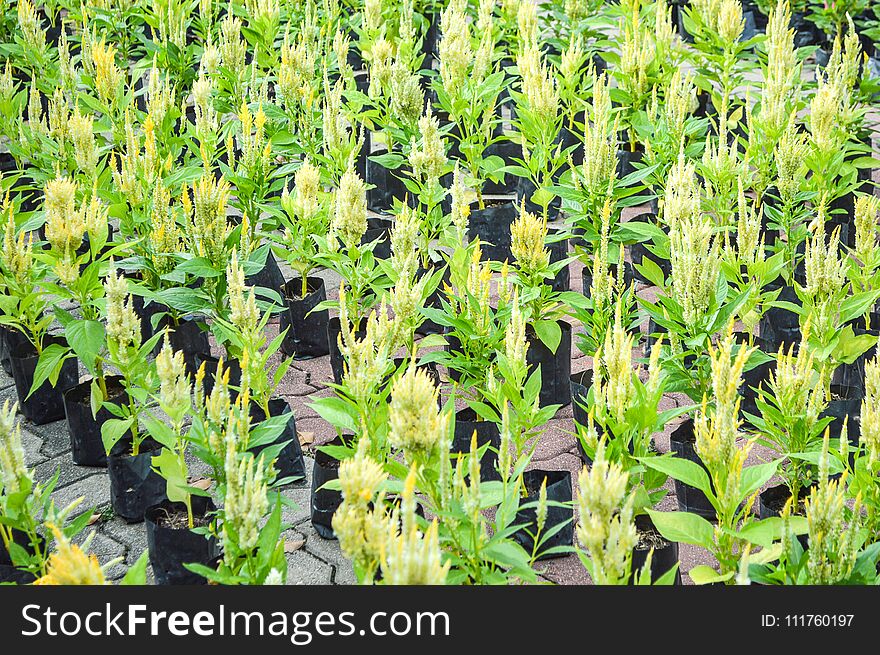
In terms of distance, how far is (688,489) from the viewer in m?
3.33

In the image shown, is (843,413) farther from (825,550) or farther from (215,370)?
(215,370)

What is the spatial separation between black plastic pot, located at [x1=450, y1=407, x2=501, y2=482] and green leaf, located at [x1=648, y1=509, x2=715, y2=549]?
33.8 inches

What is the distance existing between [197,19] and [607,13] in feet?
8.62

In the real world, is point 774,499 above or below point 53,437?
above

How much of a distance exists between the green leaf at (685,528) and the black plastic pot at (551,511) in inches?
20.9

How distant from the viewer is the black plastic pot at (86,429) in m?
3.67

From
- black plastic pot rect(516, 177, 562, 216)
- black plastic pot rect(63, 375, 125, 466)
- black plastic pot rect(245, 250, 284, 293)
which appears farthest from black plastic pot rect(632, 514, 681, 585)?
black plastic pot rect(516, 177, 562, 216)

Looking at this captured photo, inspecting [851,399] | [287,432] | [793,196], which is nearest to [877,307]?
[793,196]

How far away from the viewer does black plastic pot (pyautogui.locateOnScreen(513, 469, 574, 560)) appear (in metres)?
3.14

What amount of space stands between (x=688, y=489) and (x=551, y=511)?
49cm

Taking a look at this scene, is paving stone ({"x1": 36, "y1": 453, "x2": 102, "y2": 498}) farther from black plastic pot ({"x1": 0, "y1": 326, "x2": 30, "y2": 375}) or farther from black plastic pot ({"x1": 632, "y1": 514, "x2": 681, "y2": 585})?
black plastic pot ({"x1": 632, "y1": 514, "x2": 681, "y2": 585})

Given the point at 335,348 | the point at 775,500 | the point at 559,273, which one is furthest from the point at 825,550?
the point at 559,273

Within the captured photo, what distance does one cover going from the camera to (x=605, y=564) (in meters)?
2.05

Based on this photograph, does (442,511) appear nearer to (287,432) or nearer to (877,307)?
(287,432)
